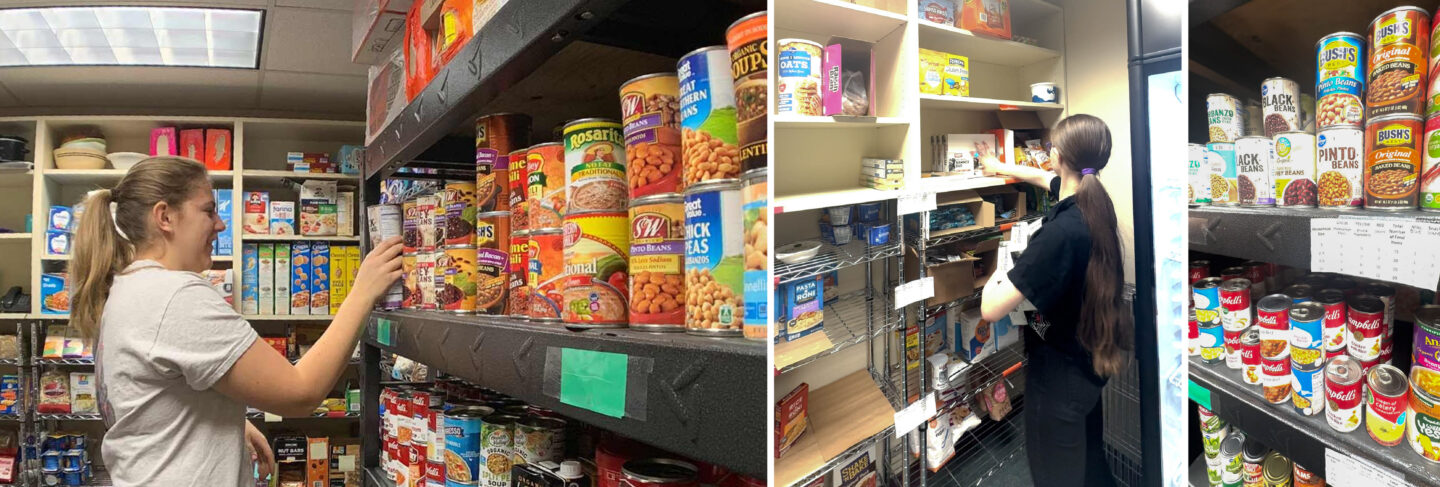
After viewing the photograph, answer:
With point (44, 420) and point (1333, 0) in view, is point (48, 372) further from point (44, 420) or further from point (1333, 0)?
point (1333, 0)

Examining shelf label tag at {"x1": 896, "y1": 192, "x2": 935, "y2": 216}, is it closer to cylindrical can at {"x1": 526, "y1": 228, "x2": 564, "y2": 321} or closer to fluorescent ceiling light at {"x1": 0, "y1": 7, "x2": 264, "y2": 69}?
cylindrical can at {"x1": 526, "y1": 228, "x2": 564, "y2": 321}

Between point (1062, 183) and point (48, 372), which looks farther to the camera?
point (48, 372)

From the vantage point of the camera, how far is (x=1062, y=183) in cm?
39

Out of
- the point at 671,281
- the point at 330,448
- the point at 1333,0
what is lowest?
the point at 330,448

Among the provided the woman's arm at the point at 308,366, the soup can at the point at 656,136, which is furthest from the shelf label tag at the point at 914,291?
the woman's arm at the point at 308,366

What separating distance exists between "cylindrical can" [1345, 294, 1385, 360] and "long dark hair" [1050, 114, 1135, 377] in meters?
0.39

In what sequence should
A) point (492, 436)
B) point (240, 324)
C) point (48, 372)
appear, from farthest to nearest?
point (48, 372) < point (240, 324) < point (492, 436)

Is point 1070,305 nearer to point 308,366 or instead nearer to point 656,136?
point 656,136

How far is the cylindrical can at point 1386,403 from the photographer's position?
0.57 meters

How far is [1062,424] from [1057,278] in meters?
0.08

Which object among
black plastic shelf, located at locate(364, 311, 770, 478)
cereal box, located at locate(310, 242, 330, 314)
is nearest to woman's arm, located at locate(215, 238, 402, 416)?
black plastic shelf, located at locate(364, 311, 770, 478)

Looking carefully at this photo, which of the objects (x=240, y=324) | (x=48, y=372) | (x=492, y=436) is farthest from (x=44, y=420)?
(x=492, y=436)

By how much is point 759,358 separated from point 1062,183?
306 mm

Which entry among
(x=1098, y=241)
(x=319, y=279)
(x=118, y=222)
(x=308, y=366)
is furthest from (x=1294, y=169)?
(x=319, y=279)
